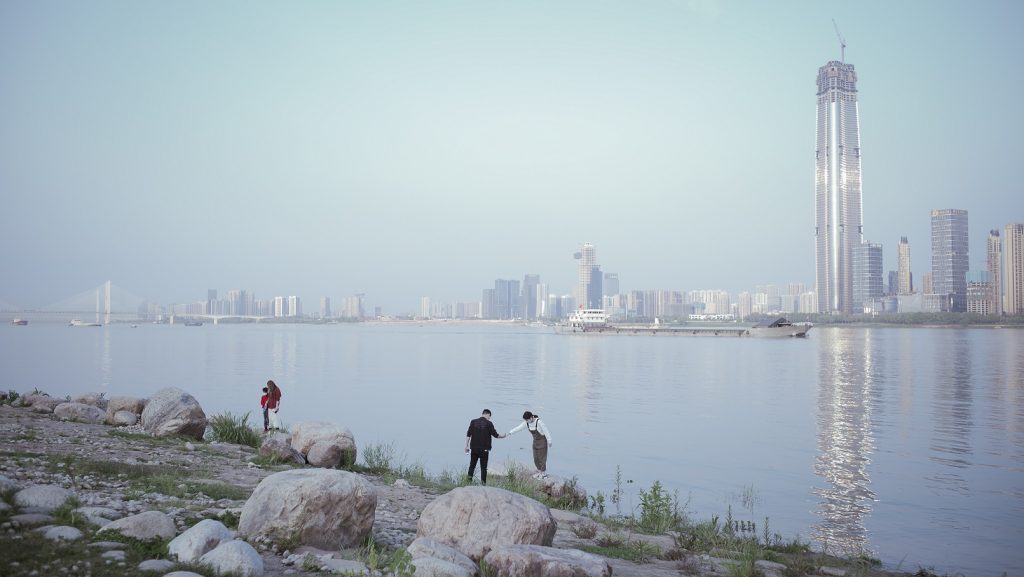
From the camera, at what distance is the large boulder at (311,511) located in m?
8.62

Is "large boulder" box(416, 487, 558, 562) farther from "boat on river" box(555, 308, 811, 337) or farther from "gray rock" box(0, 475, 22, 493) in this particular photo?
"boat on river" box(555, 308, 811, 337)

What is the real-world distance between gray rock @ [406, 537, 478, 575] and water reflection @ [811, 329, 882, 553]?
859cm

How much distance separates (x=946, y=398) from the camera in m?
40.3

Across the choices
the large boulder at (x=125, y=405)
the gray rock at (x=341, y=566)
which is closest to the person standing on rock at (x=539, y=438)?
the gray rock at (x=341, y=566)

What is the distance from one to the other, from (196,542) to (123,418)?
48.8 ft

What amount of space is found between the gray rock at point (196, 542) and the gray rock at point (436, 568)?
2.23m

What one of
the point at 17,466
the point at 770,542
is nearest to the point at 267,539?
the point at 17,466

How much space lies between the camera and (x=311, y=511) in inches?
342

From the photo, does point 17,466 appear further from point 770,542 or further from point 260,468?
point 770,542

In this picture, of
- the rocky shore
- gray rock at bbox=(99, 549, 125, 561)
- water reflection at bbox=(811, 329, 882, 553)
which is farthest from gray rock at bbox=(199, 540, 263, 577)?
water reflection at bbox=(811, 329, 882, 553)

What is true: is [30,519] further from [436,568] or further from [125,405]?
[125,405]

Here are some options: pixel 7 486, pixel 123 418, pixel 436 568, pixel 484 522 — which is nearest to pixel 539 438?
pixel 484 522

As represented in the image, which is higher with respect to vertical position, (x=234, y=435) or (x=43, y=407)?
(x=43, y=407)

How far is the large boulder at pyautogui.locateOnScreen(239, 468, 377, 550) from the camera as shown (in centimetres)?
862
